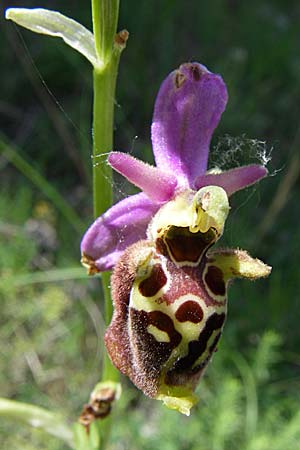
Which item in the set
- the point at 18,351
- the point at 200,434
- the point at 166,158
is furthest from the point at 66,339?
the point at 166,158

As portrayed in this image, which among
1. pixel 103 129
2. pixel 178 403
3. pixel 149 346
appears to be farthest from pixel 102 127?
pixel 178 403

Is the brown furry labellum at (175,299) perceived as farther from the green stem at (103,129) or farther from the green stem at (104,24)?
the green stem at (104,24)

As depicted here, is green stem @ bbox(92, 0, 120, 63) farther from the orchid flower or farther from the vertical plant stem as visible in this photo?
the orchid flower

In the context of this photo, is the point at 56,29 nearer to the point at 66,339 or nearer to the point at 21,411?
the point at 21,411

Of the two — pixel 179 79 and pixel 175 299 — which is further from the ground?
pixel 179 79

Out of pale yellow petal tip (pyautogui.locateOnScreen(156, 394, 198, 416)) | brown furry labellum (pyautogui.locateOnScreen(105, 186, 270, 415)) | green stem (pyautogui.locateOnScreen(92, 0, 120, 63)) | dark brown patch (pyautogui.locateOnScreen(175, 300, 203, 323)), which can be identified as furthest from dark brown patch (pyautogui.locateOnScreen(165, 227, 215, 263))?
green stem (pyautogui.locateOnScreen(92, 0, 120, 63))

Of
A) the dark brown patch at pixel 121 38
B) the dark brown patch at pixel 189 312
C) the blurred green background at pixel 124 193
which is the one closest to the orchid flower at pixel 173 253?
the dark brown patch at pixel 189 312

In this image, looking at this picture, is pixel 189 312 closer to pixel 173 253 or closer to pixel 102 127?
pixel 173 253
